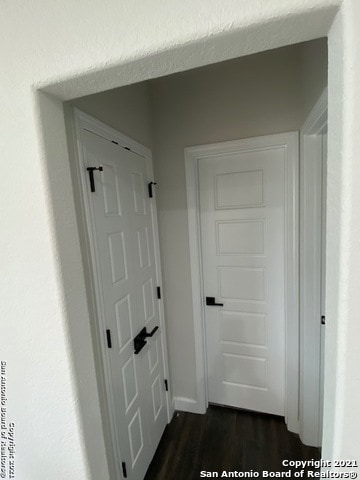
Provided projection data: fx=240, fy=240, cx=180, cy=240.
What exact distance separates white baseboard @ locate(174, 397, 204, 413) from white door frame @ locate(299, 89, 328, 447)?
0.78 m

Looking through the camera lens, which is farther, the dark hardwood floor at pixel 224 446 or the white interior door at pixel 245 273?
the white interior door at pixel 245 273

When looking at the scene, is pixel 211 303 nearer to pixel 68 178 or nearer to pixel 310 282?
pixel 310 282

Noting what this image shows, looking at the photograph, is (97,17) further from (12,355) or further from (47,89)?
(12,355)

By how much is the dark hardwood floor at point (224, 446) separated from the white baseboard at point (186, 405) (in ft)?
0.13

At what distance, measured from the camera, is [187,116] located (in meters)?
1.75

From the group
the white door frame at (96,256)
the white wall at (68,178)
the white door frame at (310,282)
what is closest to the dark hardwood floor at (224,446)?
the white door frame at (310,282)


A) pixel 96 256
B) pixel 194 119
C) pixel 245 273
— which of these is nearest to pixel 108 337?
pixel 96 256

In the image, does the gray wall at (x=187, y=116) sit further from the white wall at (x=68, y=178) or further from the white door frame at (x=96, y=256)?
the white wall at (x=68, y=178)

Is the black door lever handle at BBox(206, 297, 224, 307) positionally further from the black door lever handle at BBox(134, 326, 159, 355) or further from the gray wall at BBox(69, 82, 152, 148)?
the gray wall at BBox(69, 82, 152, 148)

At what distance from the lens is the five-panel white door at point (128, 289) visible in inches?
47.4

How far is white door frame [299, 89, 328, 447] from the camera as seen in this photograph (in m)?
1.46

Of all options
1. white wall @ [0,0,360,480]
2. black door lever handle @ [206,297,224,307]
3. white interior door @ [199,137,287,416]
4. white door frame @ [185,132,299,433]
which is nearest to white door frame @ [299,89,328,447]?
white door frame @ [185,132,299,433]

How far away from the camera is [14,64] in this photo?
73 cm

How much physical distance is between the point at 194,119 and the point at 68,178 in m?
1.22
